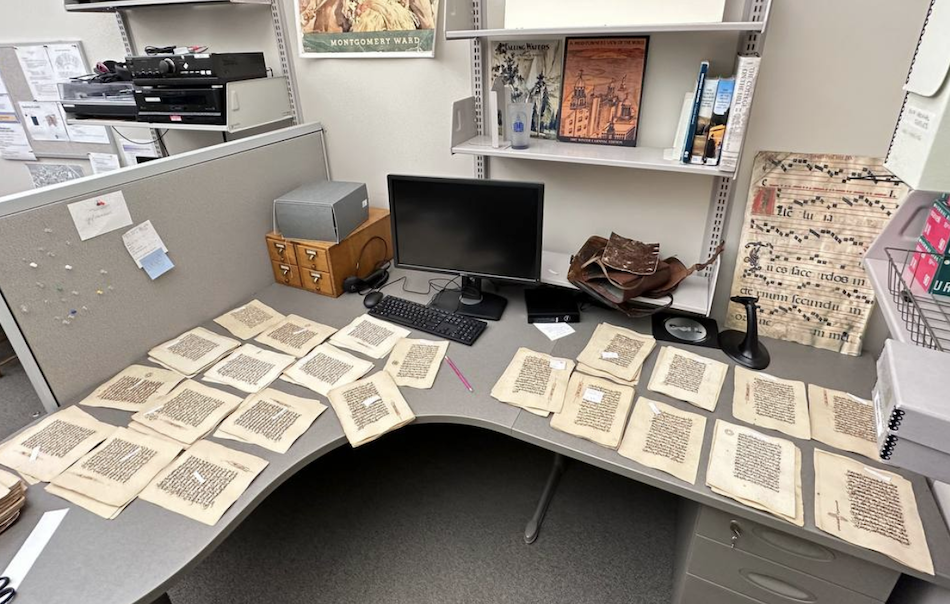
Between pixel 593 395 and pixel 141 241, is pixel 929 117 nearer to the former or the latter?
pixel 593 395

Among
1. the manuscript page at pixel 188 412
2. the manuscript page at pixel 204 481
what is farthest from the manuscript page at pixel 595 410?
the manuscript page at pixel 188 412

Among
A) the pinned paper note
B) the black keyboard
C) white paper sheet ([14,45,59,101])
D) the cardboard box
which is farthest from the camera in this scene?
white paper sheet ([14,45,59,101])

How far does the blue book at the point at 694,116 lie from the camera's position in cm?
129

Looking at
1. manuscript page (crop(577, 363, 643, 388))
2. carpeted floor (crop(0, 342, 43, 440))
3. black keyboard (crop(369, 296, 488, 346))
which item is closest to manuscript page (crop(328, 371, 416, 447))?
black keyboard (crop(369, 296, 488, 346))

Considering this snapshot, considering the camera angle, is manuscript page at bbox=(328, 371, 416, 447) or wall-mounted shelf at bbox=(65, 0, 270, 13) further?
wall-mounted shelf at bbox=(65, 0, 270, 13)

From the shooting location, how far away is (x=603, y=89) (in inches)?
61.7

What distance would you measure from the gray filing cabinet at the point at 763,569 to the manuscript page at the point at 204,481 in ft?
3.56

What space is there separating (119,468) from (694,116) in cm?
170

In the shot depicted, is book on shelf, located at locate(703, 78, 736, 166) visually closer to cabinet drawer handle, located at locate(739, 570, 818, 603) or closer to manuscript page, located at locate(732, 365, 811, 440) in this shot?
manuscript page, located at locate(732, 365, 811, 440)

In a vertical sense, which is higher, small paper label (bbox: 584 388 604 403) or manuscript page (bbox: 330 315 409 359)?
manuscript page (bbox: 330 315 409 359)

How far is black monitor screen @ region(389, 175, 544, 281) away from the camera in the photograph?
5.14 ft

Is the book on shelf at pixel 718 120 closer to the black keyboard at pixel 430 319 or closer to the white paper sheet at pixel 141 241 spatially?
the black keyboard at pixel 430 319

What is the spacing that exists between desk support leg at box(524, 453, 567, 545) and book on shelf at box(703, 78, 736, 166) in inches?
46.2

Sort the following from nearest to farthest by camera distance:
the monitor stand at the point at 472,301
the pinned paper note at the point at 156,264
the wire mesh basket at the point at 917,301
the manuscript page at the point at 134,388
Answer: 1. the wire mesh basket at the point at 917,301
2. the manuscript page at the point at 134,388
3. the pinned paper note at the point at 156,264
4. the monitor stand at the point at 472,301
